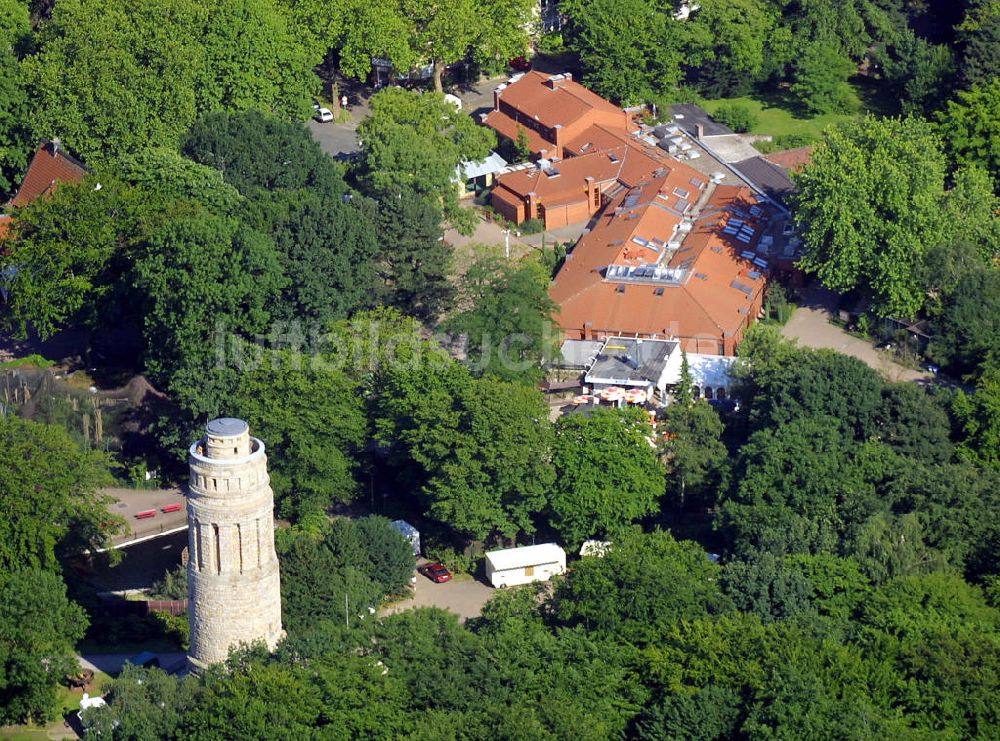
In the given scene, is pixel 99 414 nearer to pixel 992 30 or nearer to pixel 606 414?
pixel 606 414

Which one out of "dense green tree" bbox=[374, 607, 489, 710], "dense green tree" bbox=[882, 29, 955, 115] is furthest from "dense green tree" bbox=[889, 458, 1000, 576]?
"dense green tree" bbox=[882, 29, 955, 115]

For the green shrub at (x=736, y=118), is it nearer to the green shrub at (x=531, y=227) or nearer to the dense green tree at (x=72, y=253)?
the green shrub at (x=531, y=227)

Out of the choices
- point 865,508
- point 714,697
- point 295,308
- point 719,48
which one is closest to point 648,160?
point 719,48

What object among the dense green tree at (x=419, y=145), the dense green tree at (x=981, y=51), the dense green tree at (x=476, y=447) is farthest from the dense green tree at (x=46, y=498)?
the dense green tree at (x=981, y=51)

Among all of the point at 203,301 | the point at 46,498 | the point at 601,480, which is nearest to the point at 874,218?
the point at 601,480

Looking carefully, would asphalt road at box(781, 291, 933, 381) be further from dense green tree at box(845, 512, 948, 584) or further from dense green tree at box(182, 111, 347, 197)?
dense green tree at box(182, 111, 347, 197)
